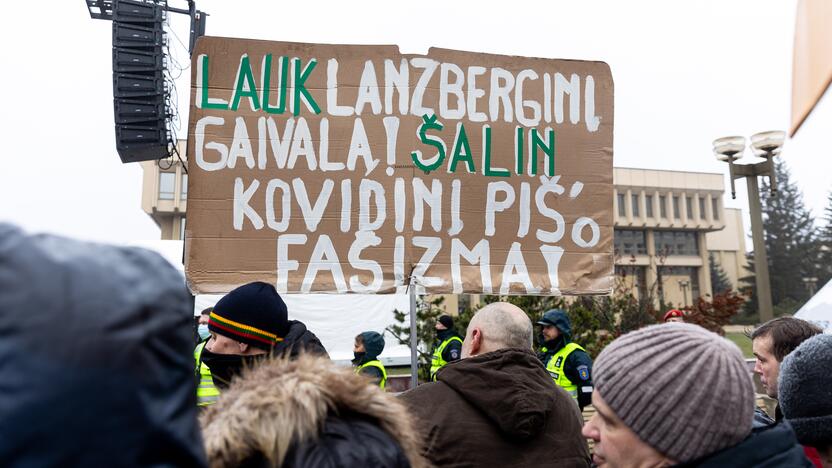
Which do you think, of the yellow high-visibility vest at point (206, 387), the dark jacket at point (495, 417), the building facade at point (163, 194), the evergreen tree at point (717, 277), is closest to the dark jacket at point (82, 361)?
the dark jacket at point (495, 417)

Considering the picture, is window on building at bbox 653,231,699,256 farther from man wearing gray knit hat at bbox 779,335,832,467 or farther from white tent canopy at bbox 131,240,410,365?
man wearing gray knit hat at bbox 779,335,832,467

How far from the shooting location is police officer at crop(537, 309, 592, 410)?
6.04m

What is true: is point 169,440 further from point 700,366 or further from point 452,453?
point 452,453

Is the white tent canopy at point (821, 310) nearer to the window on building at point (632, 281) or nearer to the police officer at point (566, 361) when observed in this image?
the police officer at point (566, 361)

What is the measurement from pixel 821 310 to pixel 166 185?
2251 inches

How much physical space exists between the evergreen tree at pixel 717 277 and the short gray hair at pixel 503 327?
3233 inches

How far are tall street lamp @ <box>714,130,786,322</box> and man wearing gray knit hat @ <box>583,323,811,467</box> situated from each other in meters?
7.58

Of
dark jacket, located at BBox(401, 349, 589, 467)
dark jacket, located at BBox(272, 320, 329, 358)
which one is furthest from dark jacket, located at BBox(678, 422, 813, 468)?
dark jacket, located at BBox(272, 320, 329, 358)

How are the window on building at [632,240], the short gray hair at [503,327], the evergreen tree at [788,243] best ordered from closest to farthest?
Answer: the short gray hair at [503,327], the evergreen tree at [788,243], the window on building at [632,240]

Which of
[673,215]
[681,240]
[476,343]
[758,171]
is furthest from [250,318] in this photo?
[681,240]

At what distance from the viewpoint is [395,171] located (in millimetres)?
3807

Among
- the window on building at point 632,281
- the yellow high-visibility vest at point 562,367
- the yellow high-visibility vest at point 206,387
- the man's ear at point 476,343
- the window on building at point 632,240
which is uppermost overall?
the window on building at point 632,240

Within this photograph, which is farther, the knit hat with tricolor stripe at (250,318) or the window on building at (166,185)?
the window on building at (166,185)

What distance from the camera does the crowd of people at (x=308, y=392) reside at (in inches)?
28.3
